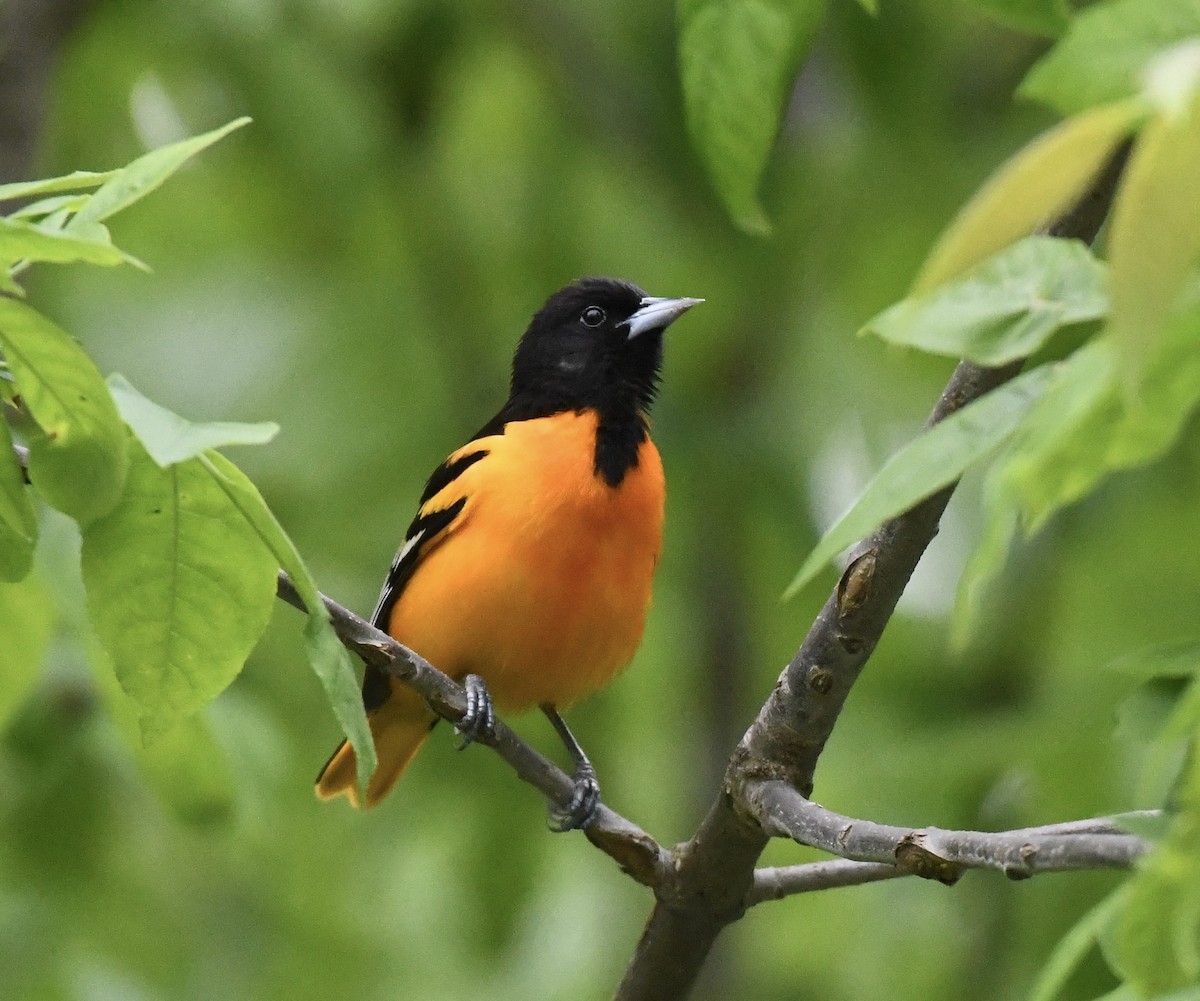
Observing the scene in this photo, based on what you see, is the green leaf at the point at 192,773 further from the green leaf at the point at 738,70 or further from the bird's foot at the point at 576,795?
the green leaf at the point at 738,70

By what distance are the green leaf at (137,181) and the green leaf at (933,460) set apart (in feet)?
2.84

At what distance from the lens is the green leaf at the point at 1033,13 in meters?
2.34

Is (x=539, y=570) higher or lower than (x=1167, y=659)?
lower

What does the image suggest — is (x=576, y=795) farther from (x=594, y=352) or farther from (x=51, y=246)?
(x=594, y=352)

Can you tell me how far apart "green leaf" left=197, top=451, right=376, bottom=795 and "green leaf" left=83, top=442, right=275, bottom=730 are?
4 centimetres

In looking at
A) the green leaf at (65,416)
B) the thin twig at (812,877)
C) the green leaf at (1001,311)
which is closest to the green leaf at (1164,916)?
the green leaf at (1001,311)

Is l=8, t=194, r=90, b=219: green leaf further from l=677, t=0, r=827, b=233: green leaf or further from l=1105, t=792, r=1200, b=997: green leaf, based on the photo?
Result: l=1105, t=792, r=1200, b=997: green leaf

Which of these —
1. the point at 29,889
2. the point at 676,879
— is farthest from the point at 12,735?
the point at 676,879

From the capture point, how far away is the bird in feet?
16.1

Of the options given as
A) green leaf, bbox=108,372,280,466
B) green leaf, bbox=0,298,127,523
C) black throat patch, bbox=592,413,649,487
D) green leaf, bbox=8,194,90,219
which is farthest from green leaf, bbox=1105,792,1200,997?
black throat patch, bbox=592,413,649,487

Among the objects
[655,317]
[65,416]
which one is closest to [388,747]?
[655,317]

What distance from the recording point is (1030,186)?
1172 millimetres

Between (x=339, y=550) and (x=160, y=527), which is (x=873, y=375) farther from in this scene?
(x=160, y=527)

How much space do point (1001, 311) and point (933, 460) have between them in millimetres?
173
